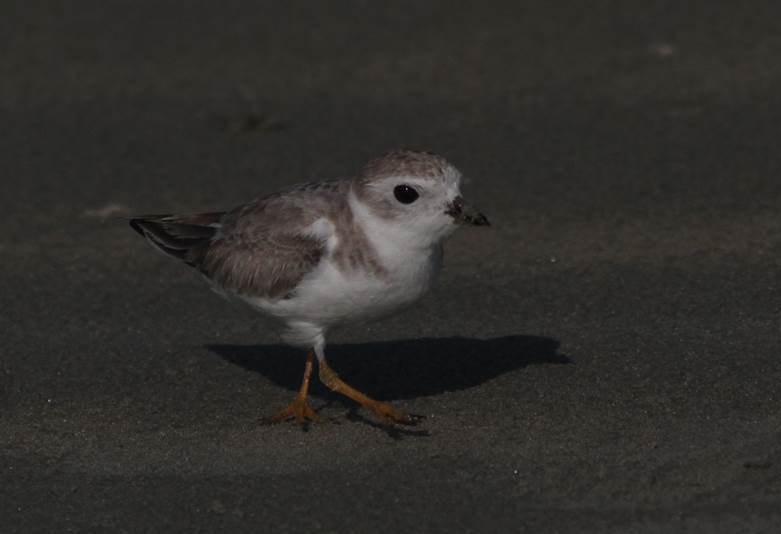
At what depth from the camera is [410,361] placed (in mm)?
6867

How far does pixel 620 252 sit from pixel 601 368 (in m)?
1.24

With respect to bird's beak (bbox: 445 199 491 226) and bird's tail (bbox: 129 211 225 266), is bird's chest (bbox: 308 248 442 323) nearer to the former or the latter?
bird's beak (bbox: 445 199 491 226)

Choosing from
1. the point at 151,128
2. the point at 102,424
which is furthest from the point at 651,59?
the point at 102,424

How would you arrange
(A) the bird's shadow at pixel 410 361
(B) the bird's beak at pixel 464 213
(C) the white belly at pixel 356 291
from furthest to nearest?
(A) the bird's shadow at pixel 410 361
(C) the white belly at pixel 356 291
(B) the bird's beak at pixel 464 213

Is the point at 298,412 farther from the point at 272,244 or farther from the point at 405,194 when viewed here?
the point at 405,194

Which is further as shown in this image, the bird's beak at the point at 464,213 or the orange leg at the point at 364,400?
the orange leg at the point at 364,400

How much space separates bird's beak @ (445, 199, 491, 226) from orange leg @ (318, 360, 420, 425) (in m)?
0.89

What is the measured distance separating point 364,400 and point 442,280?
141cm

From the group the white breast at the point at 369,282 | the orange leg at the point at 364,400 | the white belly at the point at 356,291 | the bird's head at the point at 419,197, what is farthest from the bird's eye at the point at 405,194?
the orange leg at the point at 364,400

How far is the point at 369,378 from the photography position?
6801 millimetres

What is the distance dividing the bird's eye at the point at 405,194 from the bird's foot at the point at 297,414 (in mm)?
1036

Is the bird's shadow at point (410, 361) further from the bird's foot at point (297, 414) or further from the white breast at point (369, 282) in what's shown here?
the white breast at point (369, 282)

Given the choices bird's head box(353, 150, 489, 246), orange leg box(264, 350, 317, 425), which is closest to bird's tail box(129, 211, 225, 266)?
orange leg box(264, 350, 317, 425)

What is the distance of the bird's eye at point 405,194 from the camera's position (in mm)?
5922
